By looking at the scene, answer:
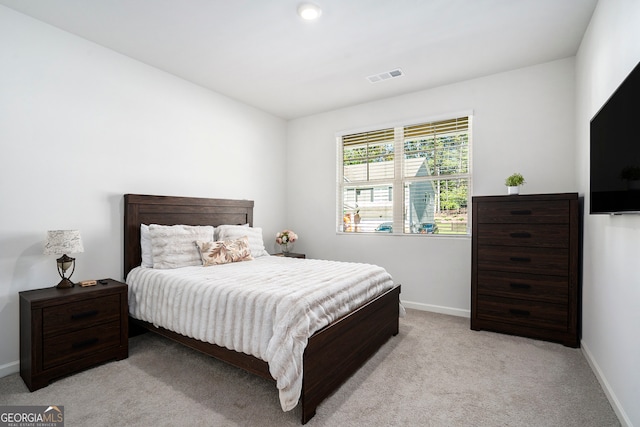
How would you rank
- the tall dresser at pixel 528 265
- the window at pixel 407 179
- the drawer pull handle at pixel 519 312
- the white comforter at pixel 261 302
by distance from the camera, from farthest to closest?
the window at pixel 407 179 < the drawer pull handle at pixel 519 312 < the tall dresser at pixel 528 265 < the white comforter at pixel 261 302

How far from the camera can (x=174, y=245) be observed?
3.10 meters

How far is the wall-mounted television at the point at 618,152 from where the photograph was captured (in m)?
1.50

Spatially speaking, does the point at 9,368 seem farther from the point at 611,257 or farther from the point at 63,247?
the point at 611,257

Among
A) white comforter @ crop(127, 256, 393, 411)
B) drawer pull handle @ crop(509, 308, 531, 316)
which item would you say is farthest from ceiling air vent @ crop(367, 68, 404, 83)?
drawer pull handle @ crop(509, 308, 531, 316)

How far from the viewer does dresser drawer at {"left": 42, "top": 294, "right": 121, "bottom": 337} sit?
7.35ft

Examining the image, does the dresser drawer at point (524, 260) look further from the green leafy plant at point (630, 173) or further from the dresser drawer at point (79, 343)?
the dresser drawer at point (79, 343)

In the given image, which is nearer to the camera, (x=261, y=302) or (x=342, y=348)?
(x=261, y=302)

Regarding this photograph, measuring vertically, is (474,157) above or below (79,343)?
above

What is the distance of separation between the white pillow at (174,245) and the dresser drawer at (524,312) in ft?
9.46

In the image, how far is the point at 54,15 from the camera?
249cm

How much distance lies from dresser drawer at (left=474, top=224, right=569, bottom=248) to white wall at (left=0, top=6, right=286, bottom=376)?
10.1ft

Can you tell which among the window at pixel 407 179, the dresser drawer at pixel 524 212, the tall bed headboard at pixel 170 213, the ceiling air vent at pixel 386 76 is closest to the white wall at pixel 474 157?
the window at pixel 407 179

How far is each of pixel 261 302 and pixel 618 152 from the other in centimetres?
216

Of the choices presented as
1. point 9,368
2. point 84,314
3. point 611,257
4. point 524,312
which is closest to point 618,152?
point 611,257
